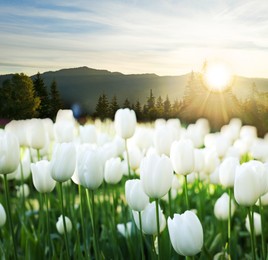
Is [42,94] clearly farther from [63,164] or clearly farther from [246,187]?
[246,187]

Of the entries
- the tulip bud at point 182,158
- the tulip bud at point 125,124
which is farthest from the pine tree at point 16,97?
the tulip bud at point 182,158

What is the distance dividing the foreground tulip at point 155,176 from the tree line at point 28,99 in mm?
8172

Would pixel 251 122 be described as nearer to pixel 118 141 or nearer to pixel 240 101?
pixel 240 101

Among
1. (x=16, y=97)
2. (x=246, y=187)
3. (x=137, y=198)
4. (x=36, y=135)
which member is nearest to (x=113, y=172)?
(x=36, y=135)

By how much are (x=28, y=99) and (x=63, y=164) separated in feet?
41.1

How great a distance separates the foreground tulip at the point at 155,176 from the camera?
6.72 feet

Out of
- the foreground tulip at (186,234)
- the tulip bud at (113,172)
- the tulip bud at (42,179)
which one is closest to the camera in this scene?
the foreground tulip at (186,234)

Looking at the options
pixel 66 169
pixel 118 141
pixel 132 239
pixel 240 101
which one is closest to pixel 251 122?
pixel 240 101

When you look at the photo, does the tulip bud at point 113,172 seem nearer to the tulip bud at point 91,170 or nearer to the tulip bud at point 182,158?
the tulip bud at point 182,158

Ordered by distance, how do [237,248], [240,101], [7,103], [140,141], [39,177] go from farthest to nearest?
[240,101], [7,103], [140,141], [237,248], [39,177]

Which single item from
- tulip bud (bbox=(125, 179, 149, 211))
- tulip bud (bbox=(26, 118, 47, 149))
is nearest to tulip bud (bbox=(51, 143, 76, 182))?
tulip bud (bbox=(125, 179, 149, 211))

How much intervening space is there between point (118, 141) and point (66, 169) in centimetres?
207

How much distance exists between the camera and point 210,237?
11.4 feet

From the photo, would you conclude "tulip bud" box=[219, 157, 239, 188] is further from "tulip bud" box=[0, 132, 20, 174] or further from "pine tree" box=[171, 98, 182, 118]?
"pine tree" box=[171, 98, 182, 118]
